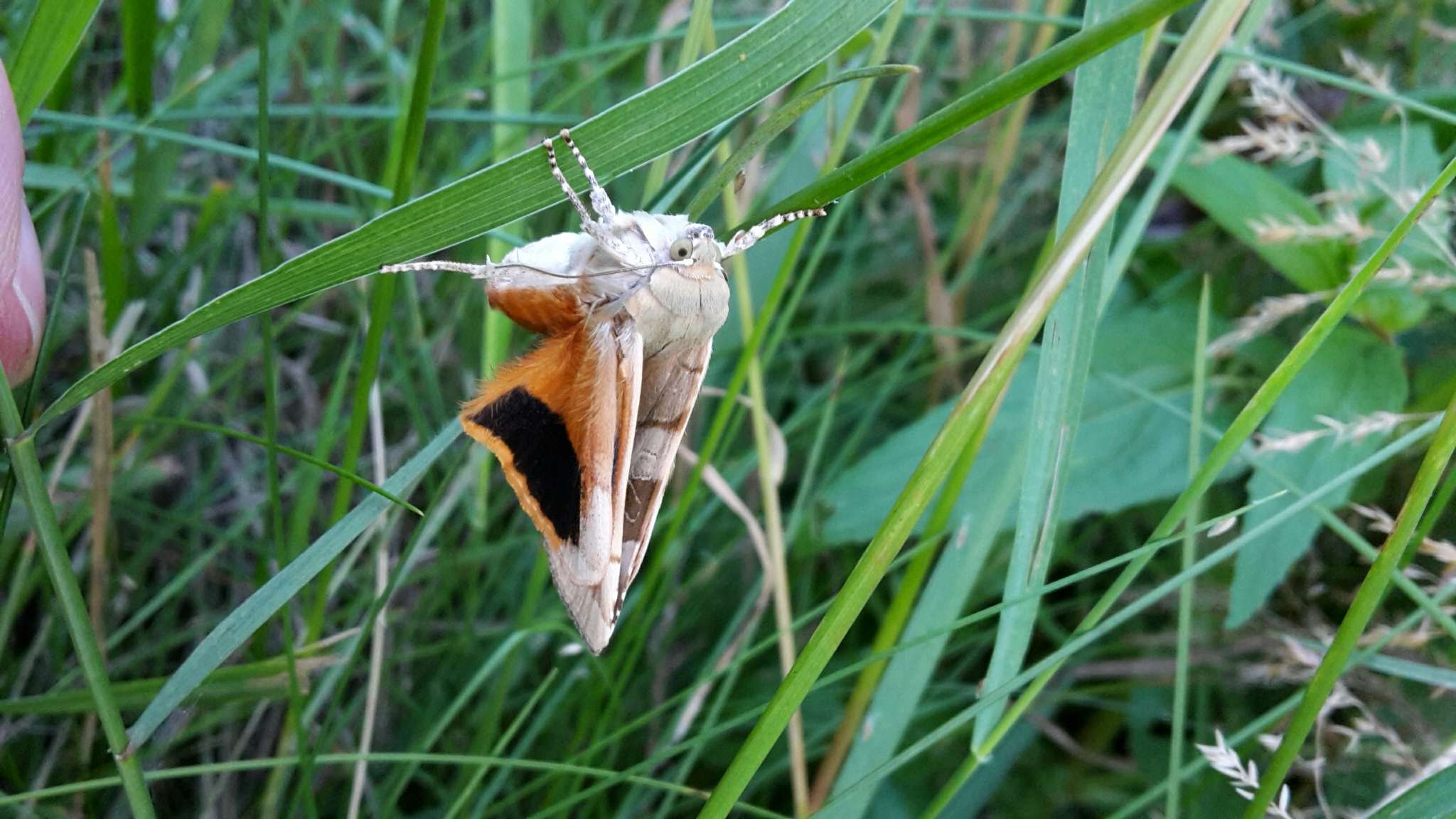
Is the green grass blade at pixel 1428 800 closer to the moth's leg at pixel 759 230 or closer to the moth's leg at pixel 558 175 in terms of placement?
the moth's leg at pixel 759 230

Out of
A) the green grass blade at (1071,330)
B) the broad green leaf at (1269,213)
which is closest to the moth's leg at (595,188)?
the green grass blade at (1071,330)

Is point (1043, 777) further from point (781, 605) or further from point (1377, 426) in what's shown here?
point (1377, 426)

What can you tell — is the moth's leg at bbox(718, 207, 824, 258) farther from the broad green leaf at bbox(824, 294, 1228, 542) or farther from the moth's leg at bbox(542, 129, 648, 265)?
the broad green leaf at bbox(824, 294, 1228, 542)

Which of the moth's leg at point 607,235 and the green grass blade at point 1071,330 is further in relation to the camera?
the moth's leg at point 607,235

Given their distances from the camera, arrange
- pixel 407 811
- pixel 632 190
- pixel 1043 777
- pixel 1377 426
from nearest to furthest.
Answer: pixel 1377 426 → pixel 407 811 → pixel 1043 777 → pixel 632 190

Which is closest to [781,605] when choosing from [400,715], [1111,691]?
[400,715]

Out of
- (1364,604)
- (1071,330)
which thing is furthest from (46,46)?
(1364,604)

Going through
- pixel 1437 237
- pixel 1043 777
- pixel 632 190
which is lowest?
pixel 1043 777

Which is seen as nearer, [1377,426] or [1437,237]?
[1377,426]
